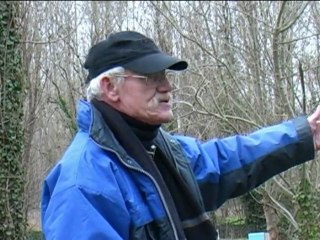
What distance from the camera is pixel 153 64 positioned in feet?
7.47

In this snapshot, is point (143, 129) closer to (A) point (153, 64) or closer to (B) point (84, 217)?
(A) point (153, 64)

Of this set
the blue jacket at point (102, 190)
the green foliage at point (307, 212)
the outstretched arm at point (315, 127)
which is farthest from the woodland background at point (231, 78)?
the blue jacket at point (102, 190)

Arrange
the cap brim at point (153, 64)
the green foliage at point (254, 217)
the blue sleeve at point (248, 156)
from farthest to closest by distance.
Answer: the green foliage at point (254, 217)
the blue sleeve at point (248, 156)
the cap brim at point (153, 64)

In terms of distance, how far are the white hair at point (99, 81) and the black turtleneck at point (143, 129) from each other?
4.3 inches

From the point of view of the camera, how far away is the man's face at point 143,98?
2.30 m

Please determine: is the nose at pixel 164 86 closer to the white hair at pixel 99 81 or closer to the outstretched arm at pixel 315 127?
the white hair at pixel 99 81

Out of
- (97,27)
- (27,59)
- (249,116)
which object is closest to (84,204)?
(249,116)

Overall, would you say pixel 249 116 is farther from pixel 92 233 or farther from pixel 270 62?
pixel 92 233

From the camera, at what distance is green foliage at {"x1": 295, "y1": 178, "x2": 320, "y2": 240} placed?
8555 millimetres

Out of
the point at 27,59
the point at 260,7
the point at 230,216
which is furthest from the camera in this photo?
the point at 230,216

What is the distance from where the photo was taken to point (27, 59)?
38.6 feet

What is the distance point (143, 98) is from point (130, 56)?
14cm

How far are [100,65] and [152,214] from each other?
1.74 ft

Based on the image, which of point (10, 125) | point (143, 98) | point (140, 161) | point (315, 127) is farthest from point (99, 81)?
point (10, 125)
